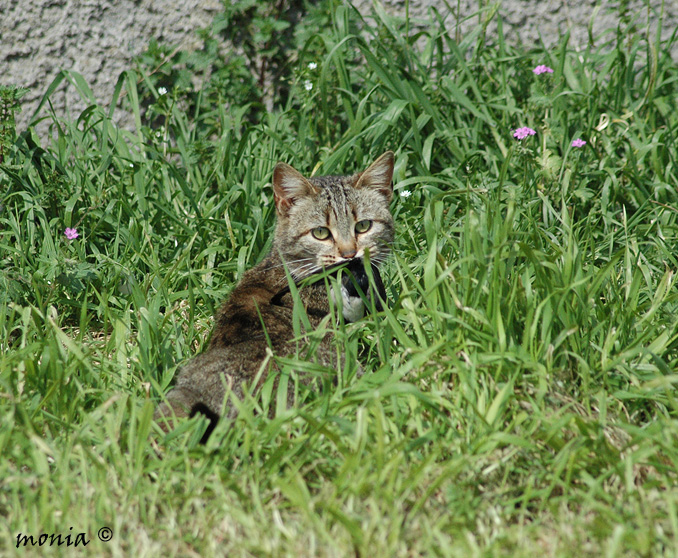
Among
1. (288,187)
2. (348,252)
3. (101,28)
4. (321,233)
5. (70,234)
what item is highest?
(101,28)

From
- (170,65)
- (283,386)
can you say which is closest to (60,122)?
(170,65)

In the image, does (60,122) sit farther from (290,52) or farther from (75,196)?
(290,52)

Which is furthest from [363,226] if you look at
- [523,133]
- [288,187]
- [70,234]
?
[70,234]

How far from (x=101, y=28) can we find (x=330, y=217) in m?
2.22

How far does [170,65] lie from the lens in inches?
178

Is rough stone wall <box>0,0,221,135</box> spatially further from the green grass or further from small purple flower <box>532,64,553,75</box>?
small purple flower <box>532,64,553,75</box>

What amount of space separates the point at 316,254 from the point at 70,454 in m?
1.62

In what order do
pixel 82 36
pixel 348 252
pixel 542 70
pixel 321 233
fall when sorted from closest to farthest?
1. pixel 348 252
2. pixel 321 233
3. pixel 542 70
4. pixel 82 36

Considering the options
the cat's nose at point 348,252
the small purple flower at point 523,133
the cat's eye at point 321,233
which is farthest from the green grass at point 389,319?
the cat's eye at point 321,233

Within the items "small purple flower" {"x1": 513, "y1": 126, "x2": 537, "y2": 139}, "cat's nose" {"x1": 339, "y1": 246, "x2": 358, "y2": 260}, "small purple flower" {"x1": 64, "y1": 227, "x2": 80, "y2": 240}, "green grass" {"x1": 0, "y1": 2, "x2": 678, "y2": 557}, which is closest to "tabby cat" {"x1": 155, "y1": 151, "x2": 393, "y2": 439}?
"cat's nose" {"x1": 339, "y1": 246, "x2": 358, "y2": 260}

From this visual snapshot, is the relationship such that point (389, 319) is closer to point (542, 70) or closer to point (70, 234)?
point (70, 234)

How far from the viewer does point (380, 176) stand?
143 inches

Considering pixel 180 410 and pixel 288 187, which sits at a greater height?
pixel 288 187

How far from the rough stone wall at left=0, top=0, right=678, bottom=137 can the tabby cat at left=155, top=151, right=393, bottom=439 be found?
4.99 feet
